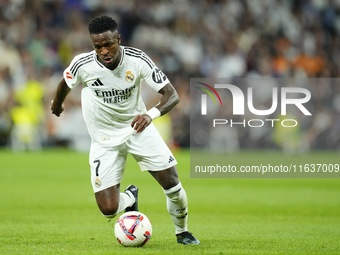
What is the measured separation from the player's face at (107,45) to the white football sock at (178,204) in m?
1.57

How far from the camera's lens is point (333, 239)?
6.57 metres

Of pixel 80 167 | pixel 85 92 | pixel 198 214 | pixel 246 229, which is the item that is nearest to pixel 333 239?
pixel 246 229

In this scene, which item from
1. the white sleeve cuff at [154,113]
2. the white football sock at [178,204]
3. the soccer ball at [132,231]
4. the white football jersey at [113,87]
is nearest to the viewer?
the white sleeve cuff at [154,113]

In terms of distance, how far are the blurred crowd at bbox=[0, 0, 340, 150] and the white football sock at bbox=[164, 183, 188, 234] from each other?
1545 cm

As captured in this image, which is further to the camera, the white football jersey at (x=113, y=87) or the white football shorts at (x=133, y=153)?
the white football shorts at (x=133, y=153)

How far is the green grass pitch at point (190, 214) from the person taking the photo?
5973 mm

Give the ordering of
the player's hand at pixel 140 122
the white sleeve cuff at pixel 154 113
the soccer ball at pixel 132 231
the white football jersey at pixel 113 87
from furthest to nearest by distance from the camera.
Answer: the white football jersey at pixel 113 87
the soccer ball at pixel 132 231
the white sleeve cuff at pixel 154 113
the player's hand at pixel 140 122

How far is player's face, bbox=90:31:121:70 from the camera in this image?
5613 mm

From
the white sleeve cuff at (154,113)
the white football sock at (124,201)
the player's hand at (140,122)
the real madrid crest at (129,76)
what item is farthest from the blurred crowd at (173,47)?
the player's hand at (140,122)

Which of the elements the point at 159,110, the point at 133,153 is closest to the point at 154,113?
the point at 159,110

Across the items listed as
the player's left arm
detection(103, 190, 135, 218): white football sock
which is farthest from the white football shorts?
the player's left arm

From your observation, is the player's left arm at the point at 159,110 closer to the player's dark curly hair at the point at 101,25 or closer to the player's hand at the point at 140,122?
the player's hand at the point at 140,122

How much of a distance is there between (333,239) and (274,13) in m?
19.1

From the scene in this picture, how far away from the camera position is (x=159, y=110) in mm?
5703
